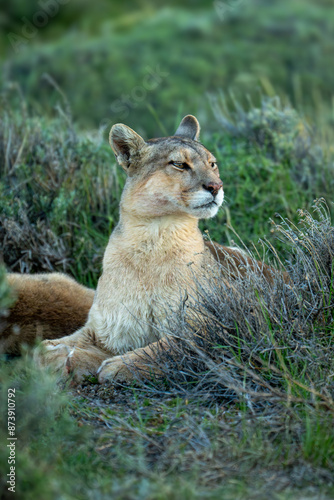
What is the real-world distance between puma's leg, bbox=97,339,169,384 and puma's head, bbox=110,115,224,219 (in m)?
0.99

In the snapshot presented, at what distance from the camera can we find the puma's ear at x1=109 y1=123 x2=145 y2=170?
16.4 feet

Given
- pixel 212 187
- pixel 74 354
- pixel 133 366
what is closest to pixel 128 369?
pixel 133 366

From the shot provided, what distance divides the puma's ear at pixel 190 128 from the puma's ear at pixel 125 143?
68 cm

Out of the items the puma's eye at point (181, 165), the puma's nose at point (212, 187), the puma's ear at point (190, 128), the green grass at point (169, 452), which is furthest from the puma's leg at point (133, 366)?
the puma's ear at point (190, 128)

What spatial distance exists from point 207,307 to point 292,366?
0.75 m

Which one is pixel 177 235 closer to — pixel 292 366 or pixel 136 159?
pixel 136 159

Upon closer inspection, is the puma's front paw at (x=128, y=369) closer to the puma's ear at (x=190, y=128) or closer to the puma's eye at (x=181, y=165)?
the puma's eye at (x=181, y=165)

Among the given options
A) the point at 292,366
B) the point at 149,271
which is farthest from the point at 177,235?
the point at 292,366

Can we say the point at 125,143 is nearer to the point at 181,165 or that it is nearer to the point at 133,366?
the point at 181,165

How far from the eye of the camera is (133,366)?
4.28 meters

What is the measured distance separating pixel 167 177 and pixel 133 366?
55.5 inches

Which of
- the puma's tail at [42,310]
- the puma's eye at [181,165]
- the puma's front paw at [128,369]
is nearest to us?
the puma's front paw at [128,369]

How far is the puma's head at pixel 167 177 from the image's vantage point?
462 cm

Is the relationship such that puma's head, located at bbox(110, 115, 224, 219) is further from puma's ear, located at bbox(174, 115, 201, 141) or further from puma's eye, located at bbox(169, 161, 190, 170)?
puma's ear, located at bbox(174, 115, 201, 141)
